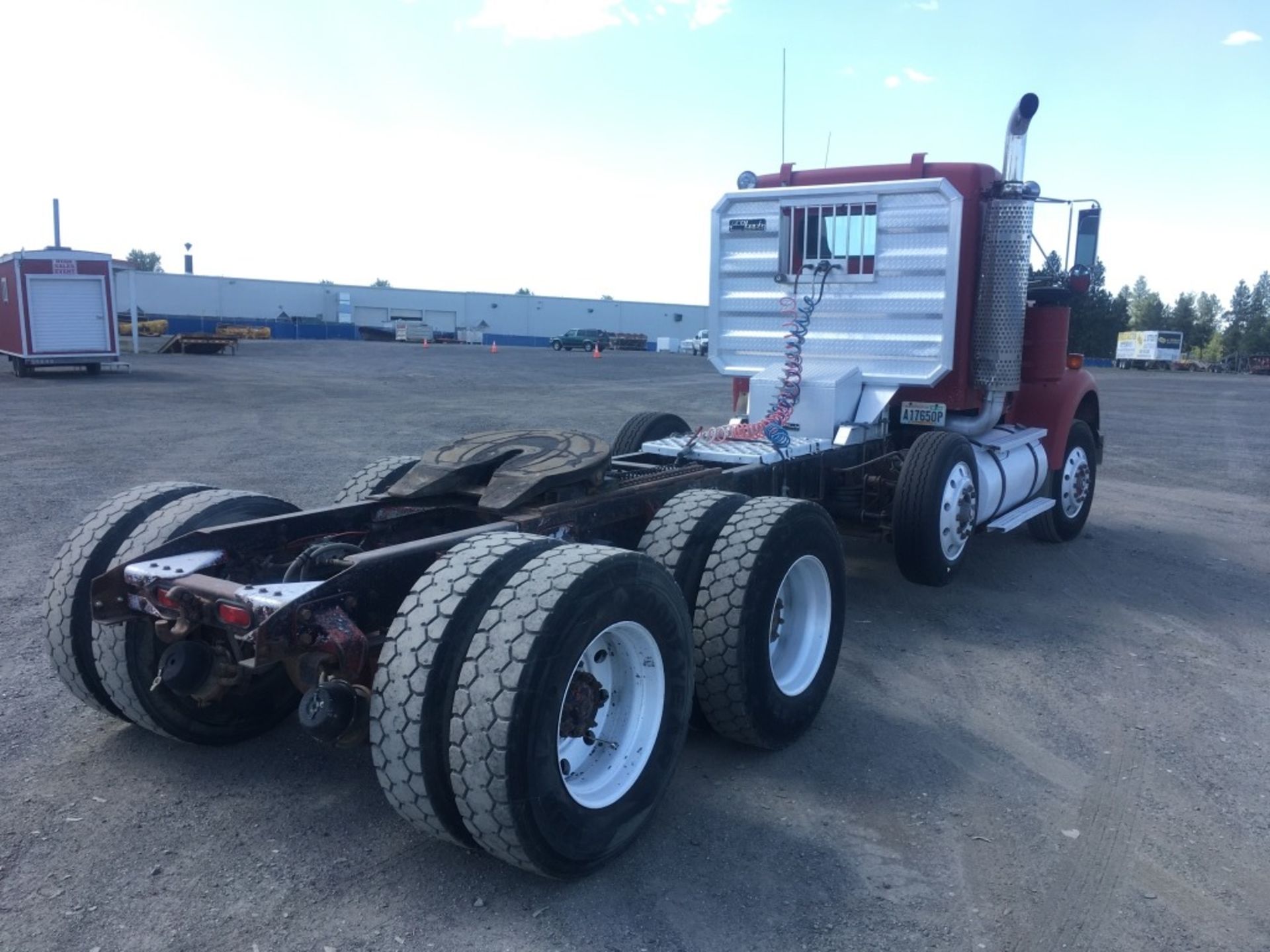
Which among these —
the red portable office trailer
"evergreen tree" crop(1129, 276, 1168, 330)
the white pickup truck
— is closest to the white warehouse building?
the white pickup truck

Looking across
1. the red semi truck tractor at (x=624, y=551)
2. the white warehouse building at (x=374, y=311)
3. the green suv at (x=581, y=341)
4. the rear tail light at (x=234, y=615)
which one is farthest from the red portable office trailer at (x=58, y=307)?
the green suv at (x=581, y=341)

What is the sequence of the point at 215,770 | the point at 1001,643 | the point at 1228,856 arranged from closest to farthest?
the point at 1228,856
the point at 215,770
the point at 1001,643

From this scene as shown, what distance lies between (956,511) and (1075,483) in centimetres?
288

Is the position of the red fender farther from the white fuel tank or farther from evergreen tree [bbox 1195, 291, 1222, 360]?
evergreen tree [bbox 1195, 291, 1222, 360]

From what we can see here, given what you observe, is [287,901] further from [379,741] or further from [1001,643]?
[1001,643]

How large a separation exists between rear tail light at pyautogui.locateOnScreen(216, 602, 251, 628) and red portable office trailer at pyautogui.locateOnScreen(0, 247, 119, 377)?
86.8 feet

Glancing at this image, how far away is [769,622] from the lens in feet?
14.7

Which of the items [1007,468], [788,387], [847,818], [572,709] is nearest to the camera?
[572,709]

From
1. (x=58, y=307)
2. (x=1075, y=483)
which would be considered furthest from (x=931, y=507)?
(x=58, y=307)

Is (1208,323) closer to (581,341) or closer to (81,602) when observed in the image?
(581,341)

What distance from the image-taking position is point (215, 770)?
13.7 feet

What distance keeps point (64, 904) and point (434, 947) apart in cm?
125

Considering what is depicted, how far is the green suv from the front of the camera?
6738 cm

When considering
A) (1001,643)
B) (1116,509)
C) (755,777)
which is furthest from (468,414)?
(755,777)
